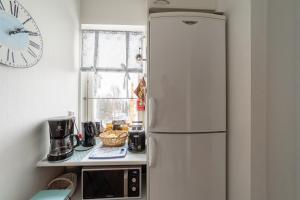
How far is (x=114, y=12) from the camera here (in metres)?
1.97

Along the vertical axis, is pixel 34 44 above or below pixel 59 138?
above

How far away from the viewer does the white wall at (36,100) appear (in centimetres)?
99

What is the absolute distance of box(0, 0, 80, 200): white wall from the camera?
39.0 inches

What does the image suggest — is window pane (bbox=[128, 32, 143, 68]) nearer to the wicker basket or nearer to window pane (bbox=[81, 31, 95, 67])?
window pane (bbox=[81, 31, 95, 67])

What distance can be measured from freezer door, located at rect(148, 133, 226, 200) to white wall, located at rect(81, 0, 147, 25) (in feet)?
4.93

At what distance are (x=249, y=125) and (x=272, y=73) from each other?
353mm

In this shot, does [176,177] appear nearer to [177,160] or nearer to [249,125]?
[177,160]

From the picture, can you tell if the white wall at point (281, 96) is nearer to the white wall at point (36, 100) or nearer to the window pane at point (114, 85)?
the window pane at point (114, 85)

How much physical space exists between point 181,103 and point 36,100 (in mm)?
1096

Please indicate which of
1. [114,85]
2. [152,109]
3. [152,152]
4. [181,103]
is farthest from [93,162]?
[114,85]

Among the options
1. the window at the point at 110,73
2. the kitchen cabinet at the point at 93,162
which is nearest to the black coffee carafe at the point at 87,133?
the kitchen cabinet at the point at 93,162

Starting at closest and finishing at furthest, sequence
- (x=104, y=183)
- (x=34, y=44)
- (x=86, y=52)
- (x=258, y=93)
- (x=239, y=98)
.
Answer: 1. (x=258, y=93)
2. (x=239, y=98)
3. (x=34, y=44)
4. (x=104, y=183)
5. (x=86, y=52)

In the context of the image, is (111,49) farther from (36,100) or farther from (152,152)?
(152,152)

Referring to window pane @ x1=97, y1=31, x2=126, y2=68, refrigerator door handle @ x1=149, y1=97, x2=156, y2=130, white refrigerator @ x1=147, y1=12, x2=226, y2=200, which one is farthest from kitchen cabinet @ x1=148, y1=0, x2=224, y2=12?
window pane @ x1=97, y1=31, x2=126, y2=68
